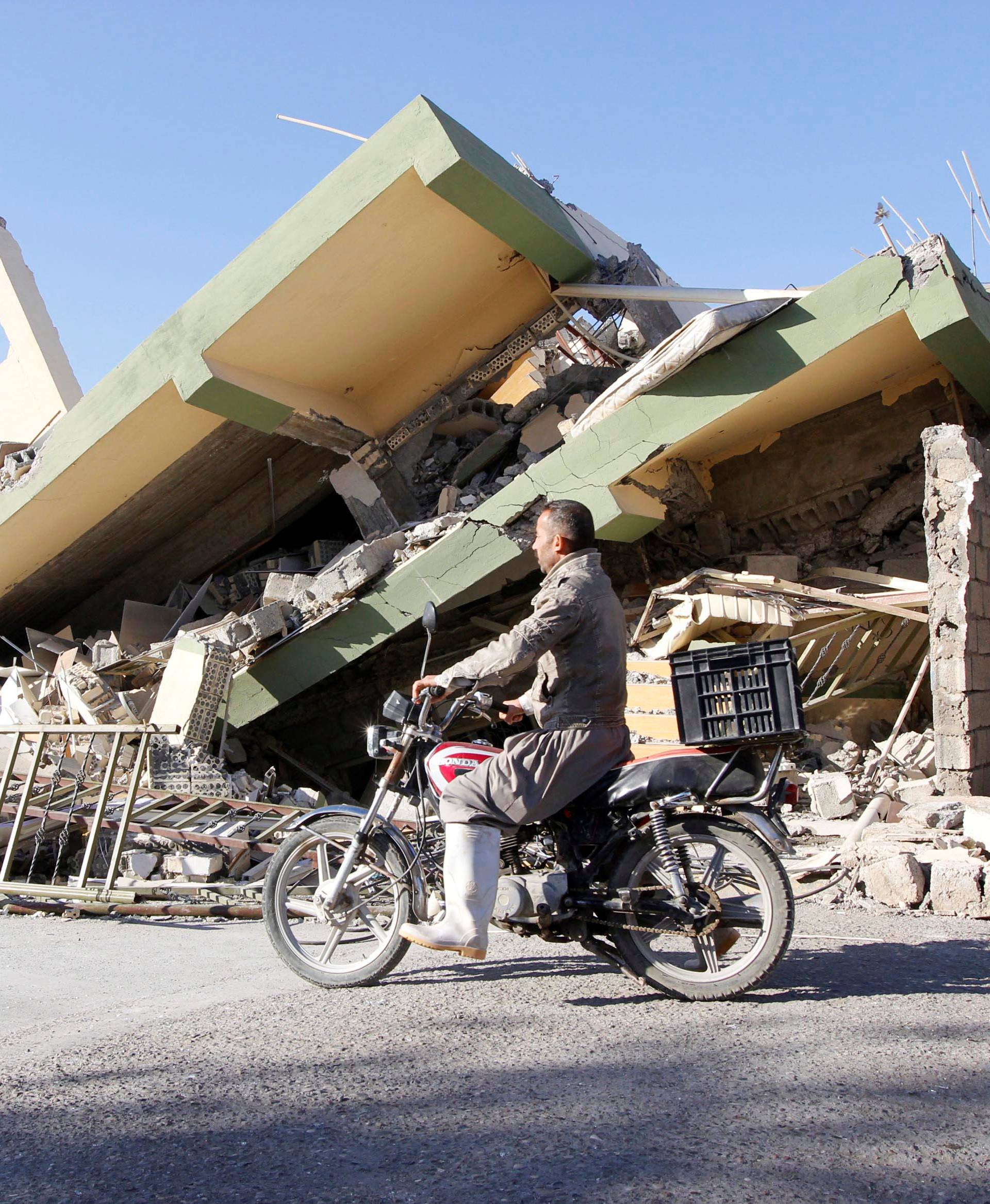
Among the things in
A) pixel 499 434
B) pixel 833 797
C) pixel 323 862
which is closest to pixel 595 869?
pixel 323 862

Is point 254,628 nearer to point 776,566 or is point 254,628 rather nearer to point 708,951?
point 776,566

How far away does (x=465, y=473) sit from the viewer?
32.9 feet

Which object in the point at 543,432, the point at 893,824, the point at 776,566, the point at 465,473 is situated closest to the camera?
the point at 893,824

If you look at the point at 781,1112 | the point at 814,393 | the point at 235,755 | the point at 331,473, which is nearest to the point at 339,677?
the point at 235,755

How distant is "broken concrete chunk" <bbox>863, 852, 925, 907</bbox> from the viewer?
5.00 m

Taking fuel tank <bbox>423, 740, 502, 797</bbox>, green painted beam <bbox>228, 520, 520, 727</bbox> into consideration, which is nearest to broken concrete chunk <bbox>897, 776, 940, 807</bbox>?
green painted beam <bbox>228, 520, 520, 727</bbox>

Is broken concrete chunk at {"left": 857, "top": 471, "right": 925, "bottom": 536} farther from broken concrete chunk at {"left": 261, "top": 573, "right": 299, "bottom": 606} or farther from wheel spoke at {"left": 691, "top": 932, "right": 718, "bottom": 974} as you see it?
wheel spoke at {"left": 691, "top": 932, "right": 718, "bottom": 974}

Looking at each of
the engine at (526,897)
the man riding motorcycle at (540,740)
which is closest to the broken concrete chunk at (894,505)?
the man riding motorcycle at (540,740)

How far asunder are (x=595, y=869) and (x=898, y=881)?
2309mm

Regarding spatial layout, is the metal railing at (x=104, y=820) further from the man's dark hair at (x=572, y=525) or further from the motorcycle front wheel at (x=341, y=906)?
the man's dark hair at (x=572, y=525)

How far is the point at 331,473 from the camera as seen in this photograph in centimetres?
1043

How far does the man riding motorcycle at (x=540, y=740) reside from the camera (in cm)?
340

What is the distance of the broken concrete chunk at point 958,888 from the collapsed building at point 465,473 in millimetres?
1967

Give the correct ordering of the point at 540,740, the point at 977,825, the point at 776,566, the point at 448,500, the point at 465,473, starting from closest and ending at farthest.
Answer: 1. the point at 540,740
2. the point at 977,825
3. the point at 776,566
4. the point at 448,500
5. the point at 465,473
